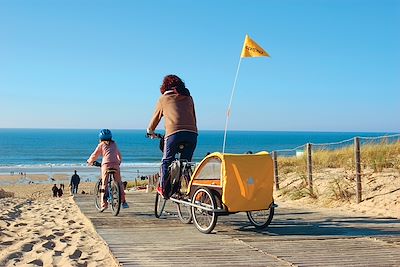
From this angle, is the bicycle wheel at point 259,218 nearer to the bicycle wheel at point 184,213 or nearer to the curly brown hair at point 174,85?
the bicycle wheel at point 184,213

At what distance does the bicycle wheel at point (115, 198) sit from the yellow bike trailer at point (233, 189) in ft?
7.94

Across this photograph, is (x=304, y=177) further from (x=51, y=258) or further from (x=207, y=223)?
(x=51, y=258)

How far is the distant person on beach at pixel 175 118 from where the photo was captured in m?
7.12

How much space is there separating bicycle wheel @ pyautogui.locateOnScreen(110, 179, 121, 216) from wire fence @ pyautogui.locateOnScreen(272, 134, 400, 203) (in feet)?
14.9

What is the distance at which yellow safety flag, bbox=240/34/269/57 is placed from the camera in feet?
29.0

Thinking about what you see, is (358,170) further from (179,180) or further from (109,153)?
(109,153)

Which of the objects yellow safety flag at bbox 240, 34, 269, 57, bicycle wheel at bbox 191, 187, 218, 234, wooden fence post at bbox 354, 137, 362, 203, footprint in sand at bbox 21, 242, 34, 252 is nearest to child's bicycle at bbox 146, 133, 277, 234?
bicycle wheel at bbox 191, 187, 218, 234

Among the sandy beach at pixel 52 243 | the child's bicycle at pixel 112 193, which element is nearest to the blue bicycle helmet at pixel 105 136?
the child's bicycle at pixel 112 193

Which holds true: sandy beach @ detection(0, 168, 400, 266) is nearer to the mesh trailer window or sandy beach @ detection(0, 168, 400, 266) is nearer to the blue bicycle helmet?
the blue bicycle helmet

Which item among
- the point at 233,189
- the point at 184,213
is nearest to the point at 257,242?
the point at 233,189

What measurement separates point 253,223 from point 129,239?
1.79 metres

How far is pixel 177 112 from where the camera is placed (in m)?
7.13

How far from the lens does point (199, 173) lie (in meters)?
6.92

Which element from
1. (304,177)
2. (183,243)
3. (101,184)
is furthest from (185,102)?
(304,177)
